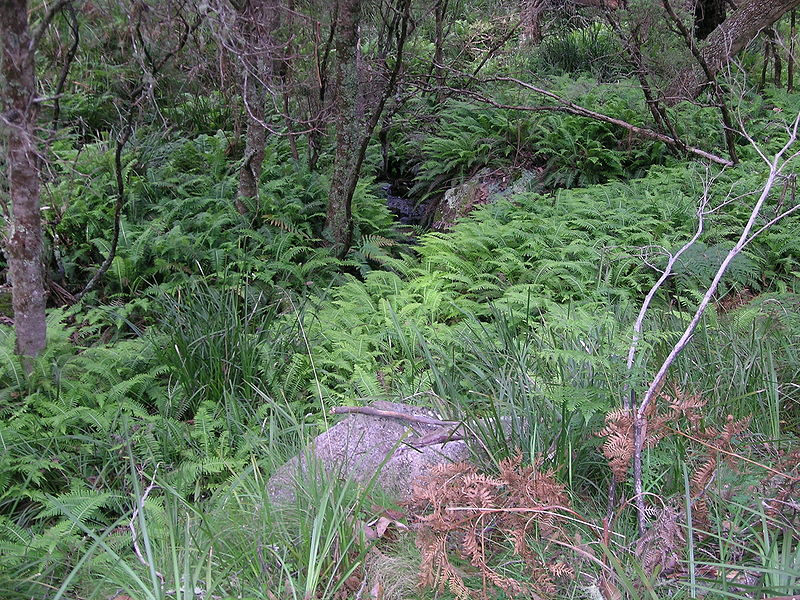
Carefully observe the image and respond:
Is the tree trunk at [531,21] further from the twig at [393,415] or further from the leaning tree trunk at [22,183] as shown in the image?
the twig at [393,415]

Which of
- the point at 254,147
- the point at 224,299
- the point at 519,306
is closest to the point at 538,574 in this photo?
the point at 519,306

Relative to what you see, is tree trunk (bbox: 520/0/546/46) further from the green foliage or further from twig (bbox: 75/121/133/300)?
twig (bbox: 75/121/133/300)

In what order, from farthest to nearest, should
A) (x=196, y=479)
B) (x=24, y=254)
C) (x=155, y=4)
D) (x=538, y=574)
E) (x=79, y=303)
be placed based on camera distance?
(x=79, y=303) → (x=155, y=4) → (x=24, y=254) → (x=196, y=479) → (x=538, y=574)

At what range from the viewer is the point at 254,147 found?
7.22m

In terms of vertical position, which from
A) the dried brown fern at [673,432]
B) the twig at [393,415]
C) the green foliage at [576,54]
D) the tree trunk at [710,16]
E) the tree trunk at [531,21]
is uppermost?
the tree trunk at [710,16]

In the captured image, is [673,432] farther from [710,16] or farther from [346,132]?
[710,16]

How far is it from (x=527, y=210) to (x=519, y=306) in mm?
2292

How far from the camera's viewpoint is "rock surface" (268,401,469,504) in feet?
9.41

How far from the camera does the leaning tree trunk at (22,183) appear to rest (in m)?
4.19

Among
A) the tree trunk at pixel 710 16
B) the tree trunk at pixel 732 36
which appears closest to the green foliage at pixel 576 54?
the tree trunk at pixel 710 16

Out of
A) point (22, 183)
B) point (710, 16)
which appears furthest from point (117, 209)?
point (710, 16)

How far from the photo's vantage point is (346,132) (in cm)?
716

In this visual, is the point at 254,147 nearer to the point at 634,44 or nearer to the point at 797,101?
the point at 634,44

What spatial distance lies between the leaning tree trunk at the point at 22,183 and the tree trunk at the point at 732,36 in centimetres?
617
